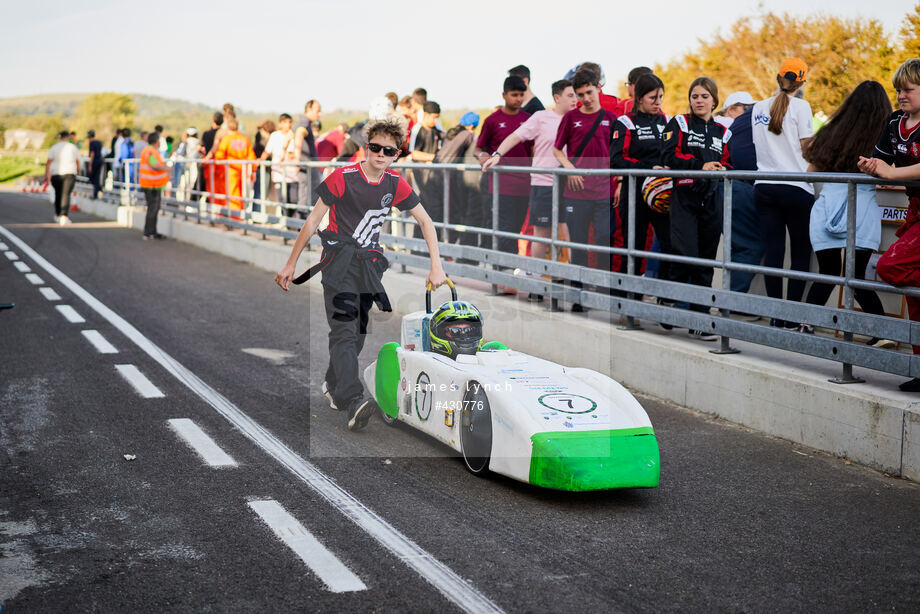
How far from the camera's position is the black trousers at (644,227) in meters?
9.27

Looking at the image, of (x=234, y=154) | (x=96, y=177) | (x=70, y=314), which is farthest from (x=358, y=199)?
(x=96, y=177)

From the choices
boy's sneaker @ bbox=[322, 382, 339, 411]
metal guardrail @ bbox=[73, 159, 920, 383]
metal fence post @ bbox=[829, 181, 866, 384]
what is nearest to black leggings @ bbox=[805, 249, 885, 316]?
metal fence post @ bbox=[829, 181, 866, 384]

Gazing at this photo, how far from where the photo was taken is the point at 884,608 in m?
4.34

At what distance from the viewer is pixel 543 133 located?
37.0 ft

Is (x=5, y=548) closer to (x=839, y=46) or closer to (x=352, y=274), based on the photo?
(x=352, y=274)

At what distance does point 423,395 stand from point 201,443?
146 cm

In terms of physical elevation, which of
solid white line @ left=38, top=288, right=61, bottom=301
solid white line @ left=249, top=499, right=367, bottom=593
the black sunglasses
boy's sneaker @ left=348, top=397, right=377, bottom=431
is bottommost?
solid white line @ left=249, top=499, right=367, bottom=593

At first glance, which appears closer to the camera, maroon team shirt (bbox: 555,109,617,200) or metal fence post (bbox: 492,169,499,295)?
maroon team shirt (bbox: 555,109,617,200)

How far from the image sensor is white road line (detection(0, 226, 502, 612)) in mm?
4465

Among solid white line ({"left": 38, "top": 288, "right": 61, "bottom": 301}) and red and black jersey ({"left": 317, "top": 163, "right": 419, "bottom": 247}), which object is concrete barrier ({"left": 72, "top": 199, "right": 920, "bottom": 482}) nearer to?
red and black jersey ({"left": 317, "top": 163, "right": 419, "bottom": 247})

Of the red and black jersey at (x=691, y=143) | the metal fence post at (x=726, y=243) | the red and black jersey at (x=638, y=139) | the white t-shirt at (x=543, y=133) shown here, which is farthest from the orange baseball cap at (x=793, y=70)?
the white t-shirt at (x=543, y=133)

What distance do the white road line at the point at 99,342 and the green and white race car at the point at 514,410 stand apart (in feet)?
13.4

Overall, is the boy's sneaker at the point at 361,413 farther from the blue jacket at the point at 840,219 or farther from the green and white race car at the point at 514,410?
the blue jacket at the point at 840,219

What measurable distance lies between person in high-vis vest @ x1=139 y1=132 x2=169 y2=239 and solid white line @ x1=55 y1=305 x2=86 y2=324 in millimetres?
10585
